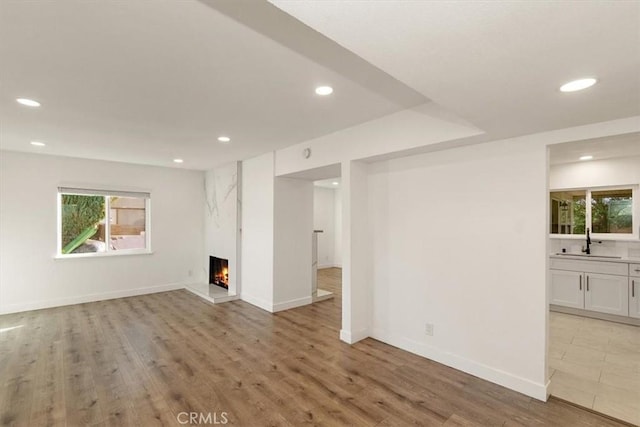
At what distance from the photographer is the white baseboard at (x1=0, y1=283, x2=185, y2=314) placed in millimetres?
5000

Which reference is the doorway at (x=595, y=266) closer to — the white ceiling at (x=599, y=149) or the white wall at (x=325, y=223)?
the white ceiling at (x=599, y=149)

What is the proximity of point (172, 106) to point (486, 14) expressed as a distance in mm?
2768

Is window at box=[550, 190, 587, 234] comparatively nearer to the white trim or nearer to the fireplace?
the white trim

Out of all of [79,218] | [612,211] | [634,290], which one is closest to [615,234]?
[612,211]

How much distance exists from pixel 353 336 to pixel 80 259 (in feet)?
17.1

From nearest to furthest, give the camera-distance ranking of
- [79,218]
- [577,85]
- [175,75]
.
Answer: [577,85], [175,75], [79,218]

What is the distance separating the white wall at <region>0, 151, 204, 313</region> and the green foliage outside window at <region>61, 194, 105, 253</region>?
0.20 m

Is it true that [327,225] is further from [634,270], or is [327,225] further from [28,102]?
[28,102]

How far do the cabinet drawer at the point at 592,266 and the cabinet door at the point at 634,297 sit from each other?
A: 12 centimetres

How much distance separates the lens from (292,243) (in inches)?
204

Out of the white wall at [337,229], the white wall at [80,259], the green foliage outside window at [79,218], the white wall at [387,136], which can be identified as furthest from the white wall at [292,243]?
the white wall at [337,229]

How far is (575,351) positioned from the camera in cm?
336

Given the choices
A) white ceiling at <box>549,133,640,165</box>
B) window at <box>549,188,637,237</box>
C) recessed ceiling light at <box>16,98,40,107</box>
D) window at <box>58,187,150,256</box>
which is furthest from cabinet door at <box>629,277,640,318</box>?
window at <box>58,187,150,256</box>

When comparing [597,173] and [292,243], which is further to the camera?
[292,243]
